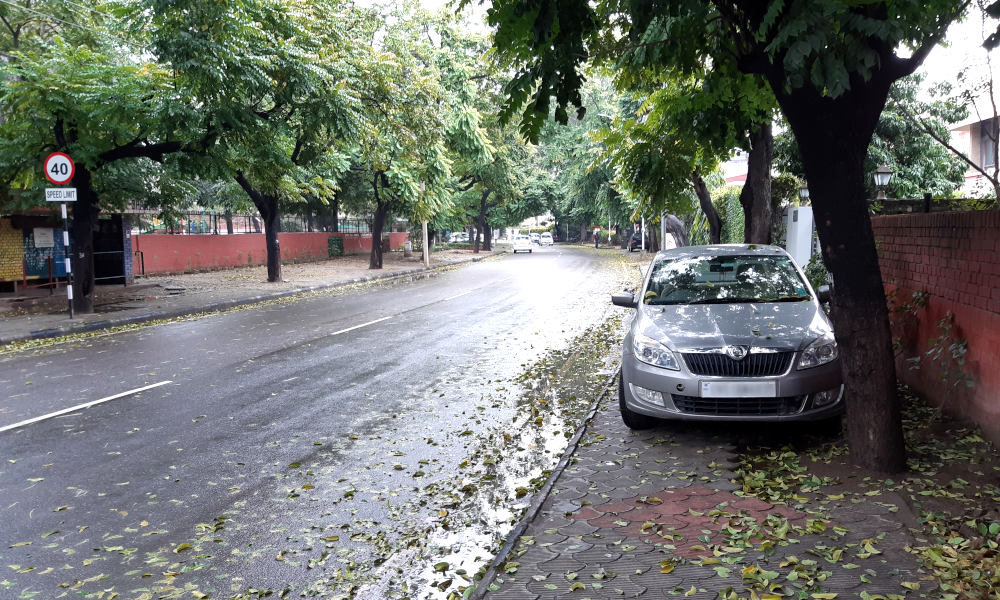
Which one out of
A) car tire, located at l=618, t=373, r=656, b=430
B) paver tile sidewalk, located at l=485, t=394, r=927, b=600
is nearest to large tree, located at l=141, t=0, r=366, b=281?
car tire, located at l=618, t=373, r=656, b=430

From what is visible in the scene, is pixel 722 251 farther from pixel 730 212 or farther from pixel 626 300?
pixel 730 212

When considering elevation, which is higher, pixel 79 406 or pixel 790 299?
pixel 790 299

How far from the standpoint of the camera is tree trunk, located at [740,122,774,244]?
11.8m

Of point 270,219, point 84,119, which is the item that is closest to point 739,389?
point 84,119

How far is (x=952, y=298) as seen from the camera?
6.26 m

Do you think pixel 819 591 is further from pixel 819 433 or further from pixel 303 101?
pixel 303 101

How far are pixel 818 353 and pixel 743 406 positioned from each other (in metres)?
0.77

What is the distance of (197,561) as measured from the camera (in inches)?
162

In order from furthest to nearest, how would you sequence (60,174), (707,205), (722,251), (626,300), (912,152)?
(912,152) < (707,205) < (60,174) < (722,251) < (626,300)

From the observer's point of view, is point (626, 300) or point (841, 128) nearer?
point (841, 128)

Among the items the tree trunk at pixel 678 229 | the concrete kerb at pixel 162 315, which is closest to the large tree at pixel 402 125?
the concrete kerb at pixel 162 315

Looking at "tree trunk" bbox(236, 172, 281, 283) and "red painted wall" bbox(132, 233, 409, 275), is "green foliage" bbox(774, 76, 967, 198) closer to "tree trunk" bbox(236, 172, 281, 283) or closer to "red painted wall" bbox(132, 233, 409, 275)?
"tree trunk" bbox(236, 172, 281, 283)

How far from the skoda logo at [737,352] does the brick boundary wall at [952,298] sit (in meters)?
1.84

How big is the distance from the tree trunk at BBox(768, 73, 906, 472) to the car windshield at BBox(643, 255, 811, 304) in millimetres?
1737
